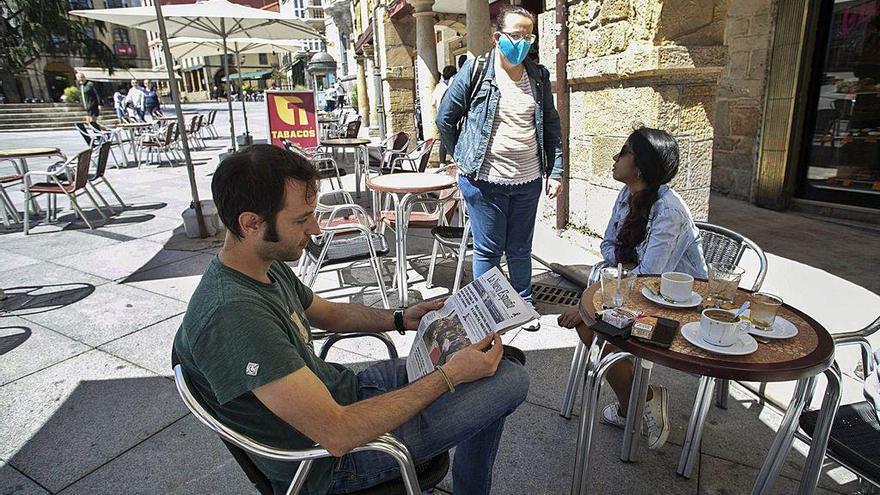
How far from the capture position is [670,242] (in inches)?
80.7

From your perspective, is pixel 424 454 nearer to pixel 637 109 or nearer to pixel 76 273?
pixel 637 109

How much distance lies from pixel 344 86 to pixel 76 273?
29.3 metres

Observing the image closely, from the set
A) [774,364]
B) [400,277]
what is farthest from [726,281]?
[400,277]

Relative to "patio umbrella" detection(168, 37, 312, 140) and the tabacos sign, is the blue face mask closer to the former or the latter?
the tabacos sign

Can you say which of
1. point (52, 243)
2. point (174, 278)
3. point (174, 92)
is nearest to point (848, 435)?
point (174, 278)

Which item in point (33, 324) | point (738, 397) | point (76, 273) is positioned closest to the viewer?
point (738, 397)

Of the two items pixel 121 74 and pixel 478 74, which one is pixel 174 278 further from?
pixel 121 74

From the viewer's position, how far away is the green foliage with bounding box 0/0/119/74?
24641mm

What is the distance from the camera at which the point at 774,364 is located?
1.28m

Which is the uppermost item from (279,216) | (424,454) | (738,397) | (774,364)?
(279,216)

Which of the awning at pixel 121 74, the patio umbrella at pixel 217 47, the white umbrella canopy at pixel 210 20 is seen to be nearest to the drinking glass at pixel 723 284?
the white umbrella canopy at pixel 210 20

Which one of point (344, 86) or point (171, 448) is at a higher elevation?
point (344, 86)

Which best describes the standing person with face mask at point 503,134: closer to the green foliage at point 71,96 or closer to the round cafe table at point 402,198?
the round cafe table at point 402,198

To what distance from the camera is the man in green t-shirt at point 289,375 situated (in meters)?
1.11
